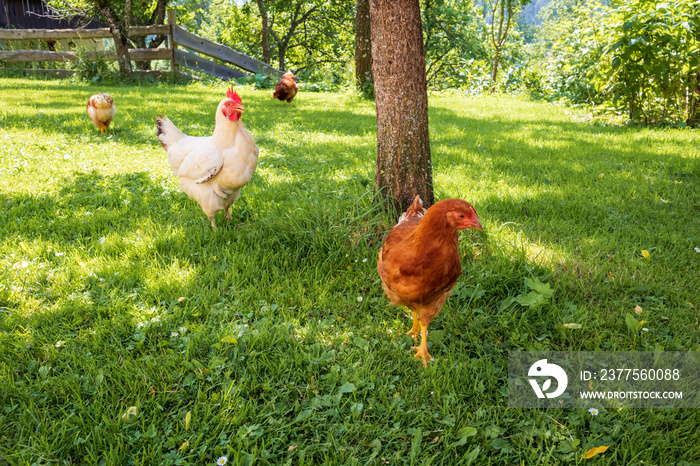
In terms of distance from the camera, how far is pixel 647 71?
724cm

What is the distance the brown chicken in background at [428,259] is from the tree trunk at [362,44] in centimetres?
937

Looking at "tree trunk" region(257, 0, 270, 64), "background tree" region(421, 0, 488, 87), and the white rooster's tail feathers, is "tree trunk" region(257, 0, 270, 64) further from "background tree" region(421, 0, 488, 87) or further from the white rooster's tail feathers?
the white rooster's tail feathers

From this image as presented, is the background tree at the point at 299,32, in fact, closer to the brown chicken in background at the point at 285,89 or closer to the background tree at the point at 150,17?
the background tree at the point at 150,17

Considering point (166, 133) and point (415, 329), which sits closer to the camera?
point (415, 329)

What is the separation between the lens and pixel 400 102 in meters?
3.21

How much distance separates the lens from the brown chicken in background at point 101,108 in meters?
6.62

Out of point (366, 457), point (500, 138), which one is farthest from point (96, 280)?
point (500, 138)

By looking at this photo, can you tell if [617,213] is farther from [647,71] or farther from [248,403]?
[647,71]

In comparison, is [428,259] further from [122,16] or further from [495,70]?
[122,16]

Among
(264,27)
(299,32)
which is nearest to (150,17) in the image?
(264,27)

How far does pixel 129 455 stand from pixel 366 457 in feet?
3.46

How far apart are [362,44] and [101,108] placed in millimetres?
7108

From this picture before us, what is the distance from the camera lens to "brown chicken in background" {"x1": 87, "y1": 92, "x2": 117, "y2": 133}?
6.62 m

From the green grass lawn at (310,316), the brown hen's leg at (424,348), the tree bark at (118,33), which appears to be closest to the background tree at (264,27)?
the tree bark at (118,33)
